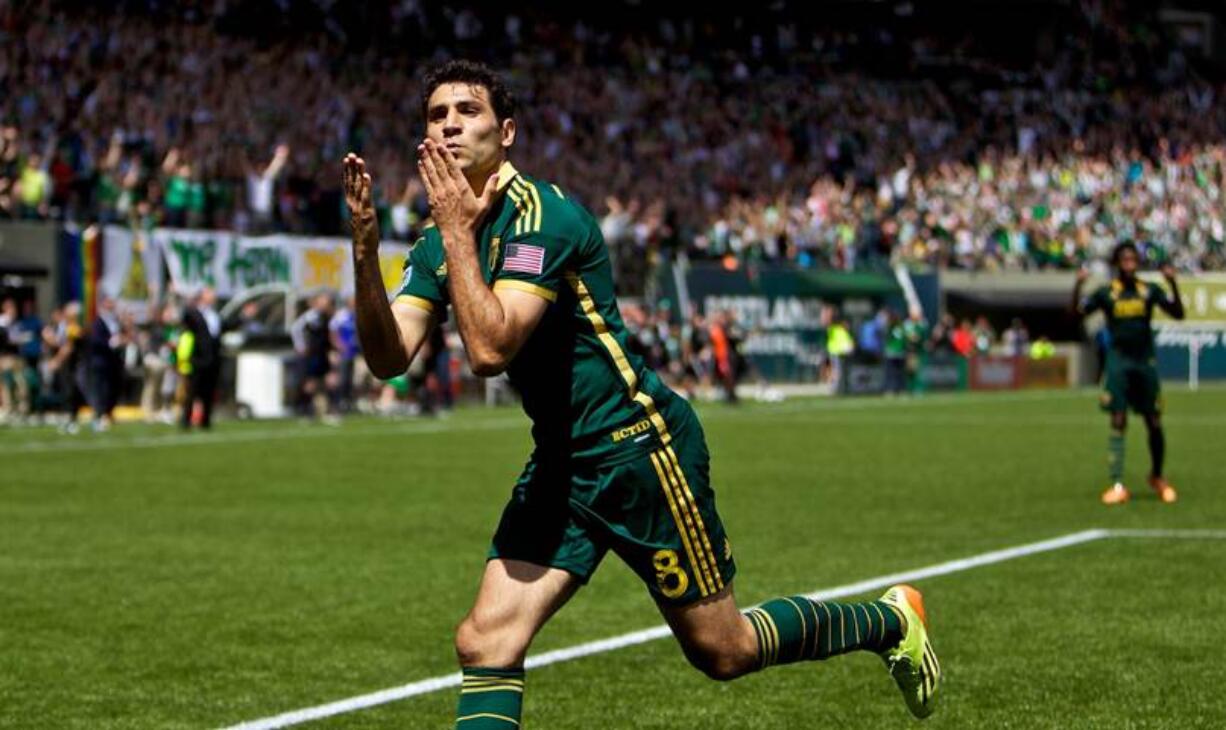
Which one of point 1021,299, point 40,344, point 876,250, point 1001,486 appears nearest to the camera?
point 1001,486

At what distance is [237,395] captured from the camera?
3247cm

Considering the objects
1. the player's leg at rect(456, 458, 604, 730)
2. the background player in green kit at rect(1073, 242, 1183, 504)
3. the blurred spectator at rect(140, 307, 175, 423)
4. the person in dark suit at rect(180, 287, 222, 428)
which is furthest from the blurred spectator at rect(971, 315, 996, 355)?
the player's leg at rect(456, 458, 604, 730)

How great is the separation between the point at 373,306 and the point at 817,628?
1676mm

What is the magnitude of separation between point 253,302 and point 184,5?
1205 cm

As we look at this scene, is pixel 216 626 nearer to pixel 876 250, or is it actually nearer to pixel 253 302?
pixel 253 302

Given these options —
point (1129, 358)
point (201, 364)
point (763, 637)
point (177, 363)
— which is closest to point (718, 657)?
point (763, 637)

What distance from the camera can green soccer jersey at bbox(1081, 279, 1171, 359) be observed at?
629 inches

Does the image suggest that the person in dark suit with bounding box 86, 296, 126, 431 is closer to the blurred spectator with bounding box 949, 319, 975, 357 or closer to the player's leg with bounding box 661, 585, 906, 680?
the player's leg with bounding box 661, 585, 906, 680

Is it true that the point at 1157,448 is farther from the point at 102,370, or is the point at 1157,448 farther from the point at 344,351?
the point at 344,351

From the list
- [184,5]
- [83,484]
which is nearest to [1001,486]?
[83,484]

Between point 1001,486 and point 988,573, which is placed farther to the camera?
point 1001,486

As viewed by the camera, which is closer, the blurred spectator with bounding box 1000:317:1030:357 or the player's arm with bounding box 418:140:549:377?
the player's arm with bounding box 418:140:549:377

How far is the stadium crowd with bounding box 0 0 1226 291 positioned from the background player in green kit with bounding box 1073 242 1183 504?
18.5 m

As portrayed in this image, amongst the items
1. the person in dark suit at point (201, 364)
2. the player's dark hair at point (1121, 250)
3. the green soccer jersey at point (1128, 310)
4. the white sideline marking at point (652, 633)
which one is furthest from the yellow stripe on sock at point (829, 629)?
the person in dark suit at point (201, 364)
